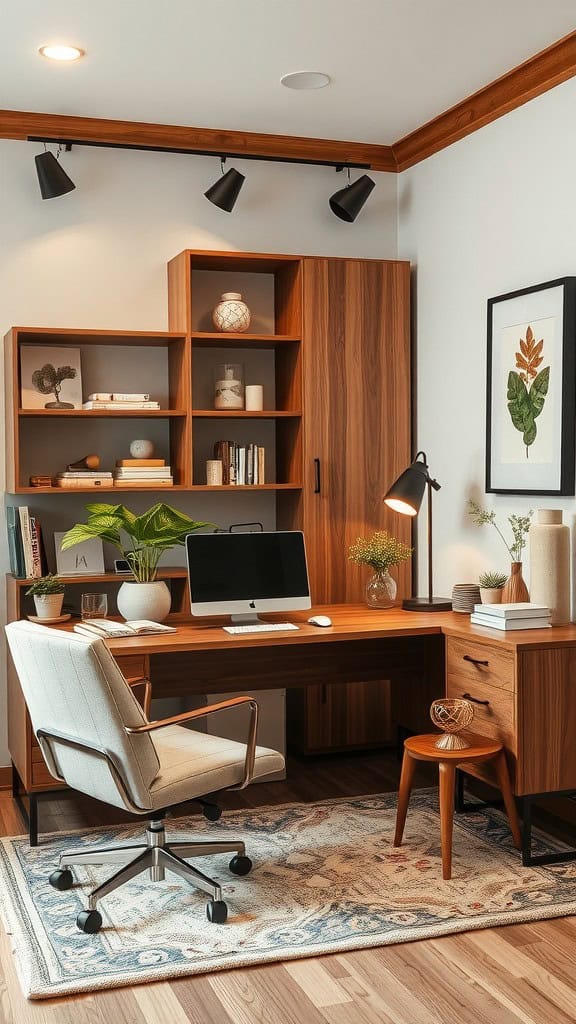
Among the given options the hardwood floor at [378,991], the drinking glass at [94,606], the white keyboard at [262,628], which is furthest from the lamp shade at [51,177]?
the hardwood floor at [378,991]

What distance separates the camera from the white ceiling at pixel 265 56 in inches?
134

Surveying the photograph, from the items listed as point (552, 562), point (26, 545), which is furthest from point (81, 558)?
point (552, 562)

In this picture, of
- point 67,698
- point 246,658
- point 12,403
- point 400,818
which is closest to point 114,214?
point 12,403

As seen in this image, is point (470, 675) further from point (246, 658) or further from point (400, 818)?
point (246, 658)

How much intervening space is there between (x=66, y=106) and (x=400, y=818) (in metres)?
2.99

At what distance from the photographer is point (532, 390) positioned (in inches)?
155

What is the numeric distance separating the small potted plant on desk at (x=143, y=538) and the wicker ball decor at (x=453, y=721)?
1.11 meters

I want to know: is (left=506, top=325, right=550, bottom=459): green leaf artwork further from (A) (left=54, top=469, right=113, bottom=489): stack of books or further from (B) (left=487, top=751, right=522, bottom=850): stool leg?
(A) (left=54, top=469, right=113, bottom=489): stack of books

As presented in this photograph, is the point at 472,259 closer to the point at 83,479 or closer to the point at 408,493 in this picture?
the point at 408,493

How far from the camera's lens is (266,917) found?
10.1 ft

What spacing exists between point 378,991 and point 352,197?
3.24 m

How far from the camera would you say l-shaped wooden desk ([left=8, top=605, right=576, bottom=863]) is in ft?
11.1

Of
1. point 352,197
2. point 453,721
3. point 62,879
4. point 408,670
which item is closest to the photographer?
point 62,879

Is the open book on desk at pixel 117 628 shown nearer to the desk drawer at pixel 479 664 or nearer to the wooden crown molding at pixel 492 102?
the desk drawer at pixel 479 664
